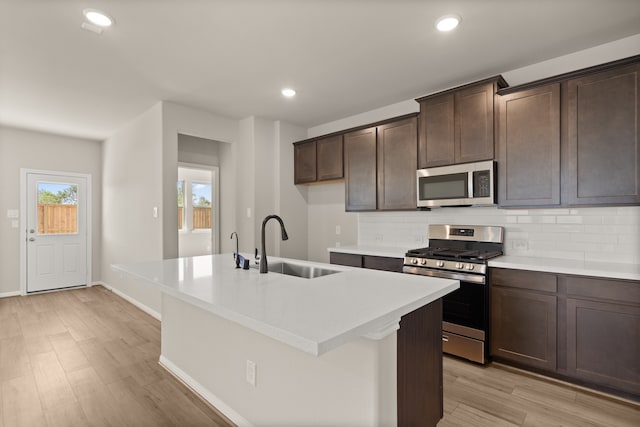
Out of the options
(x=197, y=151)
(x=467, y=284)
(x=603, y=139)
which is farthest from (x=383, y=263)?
(x=197, y=151)

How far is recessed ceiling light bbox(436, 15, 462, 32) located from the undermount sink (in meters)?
1.83

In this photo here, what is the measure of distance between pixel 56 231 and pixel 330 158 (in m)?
Result: 4.81

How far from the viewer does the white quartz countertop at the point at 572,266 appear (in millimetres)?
2152

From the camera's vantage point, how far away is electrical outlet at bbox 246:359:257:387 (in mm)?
1815

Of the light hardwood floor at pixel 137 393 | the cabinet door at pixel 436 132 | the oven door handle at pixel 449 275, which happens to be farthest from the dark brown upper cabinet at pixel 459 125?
the light hardwood floor at pixel 137 393

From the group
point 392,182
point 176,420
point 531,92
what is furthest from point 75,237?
point 531,92

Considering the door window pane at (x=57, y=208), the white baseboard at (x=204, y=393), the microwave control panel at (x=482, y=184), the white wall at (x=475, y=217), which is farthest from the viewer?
the door window pane at (x=57, y=208)

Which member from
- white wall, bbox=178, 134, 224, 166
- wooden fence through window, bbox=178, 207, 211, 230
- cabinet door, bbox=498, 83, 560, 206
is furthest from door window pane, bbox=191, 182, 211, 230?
cabinet door, bbox=498, 83, 560, 206

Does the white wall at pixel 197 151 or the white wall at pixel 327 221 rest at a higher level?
the white wall at pixel 197 151

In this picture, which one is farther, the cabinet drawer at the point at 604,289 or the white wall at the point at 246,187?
the white wall at the point at 246,187

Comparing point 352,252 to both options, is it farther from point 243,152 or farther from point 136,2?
point 136,2

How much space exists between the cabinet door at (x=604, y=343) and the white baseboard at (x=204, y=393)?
2268 millimetres

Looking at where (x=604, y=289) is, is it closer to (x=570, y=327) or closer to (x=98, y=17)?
(x=570, y=327)

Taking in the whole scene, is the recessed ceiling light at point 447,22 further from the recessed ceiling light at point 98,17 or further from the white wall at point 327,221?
the white wall at point 327,221
